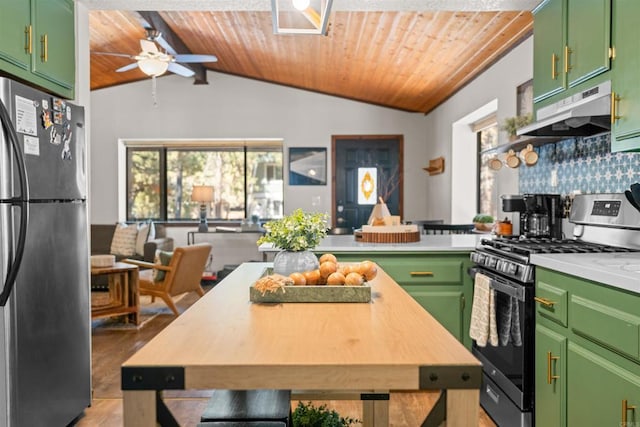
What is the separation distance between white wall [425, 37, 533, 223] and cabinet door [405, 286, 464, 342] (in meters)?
1.47

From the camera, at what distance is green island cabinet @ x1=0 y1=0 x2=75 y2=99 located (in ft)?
7.53

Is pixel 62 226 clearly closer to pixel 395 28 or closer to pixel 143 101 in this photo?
pixel 395 28

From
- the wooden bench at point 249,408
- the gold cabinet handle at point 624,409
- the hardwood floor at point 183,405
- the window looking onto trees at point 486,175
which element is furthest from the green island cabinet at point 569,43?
the window looking onto trees at point 486,175

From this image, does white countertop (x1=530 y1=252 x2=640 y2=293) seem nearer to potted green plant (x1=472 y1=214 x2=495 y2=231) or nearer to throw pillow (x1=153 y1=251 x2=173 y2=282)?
potted green plant (x1=472 y1=214 x2=495 y2=231)

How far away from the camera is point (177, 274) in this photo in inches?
202

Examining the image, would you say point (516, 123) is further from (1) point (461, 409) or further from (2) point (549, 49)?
(1) point (461, 409)

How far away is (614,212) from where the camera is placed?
2.59 m

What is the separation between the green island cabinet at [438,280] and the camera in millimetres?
3258

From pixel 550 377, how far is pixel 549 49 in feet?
5.70

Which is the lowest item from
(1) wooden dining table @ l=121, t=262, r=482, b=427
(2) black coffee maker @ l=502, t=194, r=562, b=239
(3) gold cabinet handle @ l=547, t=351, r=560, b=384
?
(3) gold cabinet handle @ l=547, t=351, r=560, b=384

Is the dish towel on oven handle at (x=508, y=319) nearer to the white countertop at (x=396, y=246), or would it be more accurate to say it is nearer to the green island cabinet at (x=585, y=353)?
the green island cabinet at (x=585, y=353)

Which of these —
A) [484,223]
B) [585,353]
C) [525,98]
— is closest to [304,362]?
[585,353]

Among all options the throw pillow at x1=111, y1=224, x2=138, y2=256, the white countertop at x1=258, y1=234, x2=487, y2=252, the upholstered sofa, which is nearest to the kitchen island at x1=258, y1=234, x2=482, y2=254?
the white countertop at x1=258, y1=234, x2=487, y2=252

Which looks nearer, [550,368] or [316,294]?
[316,294]
